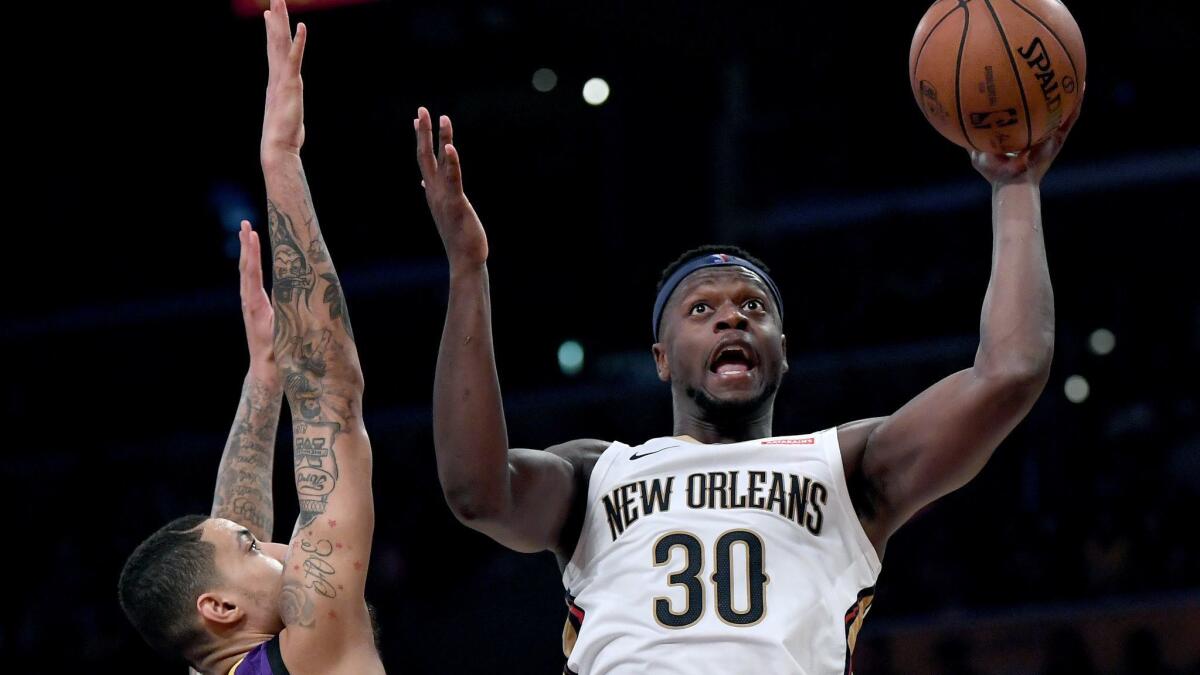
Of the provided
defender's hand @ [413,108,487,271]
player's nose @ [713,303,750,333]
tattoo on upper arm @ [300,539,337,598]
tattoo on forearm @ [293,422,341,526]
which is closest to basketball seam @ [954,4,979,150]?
player's nose @ [713,303,750,333]

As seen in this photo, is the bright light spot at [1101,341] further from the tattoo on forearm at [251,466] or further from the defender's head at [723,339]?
the tattoo on forearm at [251,466]

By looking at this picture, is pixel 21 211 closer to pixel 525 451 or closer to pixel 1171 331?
pixel 1171 331

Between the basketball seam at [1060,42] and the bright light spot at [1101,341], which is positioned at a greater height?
the basketball seam at [1060,42]

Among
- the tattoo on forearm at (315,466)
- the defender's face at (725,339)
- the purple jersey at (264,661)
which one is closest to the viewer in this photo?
the purple jersey at (264,661)

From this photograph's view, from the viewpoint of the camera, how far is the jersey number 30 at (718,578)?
11.3ft

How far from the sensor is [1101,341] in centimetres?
1099

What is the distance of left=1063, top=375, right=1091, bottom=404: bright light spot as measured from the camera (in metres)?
10.6

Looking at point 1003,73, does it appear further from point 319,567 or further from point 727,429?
point 319,567

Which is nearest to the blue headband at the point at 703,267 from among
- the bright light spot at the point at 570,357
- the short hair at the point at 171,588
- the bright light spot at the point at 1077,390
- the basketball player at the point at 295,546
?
the basketball player at the point at 295,546

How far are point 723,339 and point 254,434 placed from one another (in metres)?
1.39

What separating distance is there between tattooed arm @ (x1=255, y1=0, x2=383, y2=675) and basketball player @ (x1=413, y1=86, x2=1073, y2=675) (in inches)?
10.5

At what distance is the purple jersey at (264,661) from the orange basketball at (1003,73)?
1.97 m

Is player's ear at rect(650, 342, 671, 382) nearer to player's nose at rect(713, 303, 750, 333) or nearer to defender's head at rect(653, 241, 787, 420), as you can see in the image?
defender's head at rect(653, 241, 787, 420)

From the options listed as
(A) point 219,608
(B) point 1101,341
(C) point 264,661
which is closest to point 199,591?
(A) point 219,608
